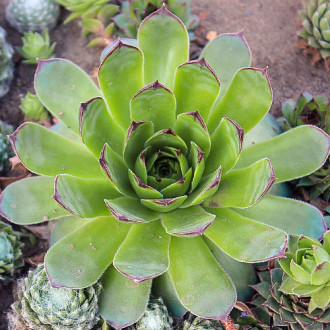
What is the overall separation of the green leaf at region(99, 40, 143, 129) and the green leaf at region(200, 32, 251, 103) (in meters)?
0.34

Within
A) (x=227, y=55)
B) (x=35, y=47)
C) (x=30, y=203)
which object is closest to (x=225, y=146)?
(x=227, y=55)

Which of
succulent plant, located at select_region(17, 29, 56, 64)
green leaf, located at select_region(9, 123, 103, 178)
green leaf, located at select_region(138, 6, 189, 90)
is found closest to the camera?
green leaf, located at select_region(9, 123, 103, 178)

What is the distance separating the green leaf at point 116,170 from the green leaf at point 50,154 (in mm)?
152

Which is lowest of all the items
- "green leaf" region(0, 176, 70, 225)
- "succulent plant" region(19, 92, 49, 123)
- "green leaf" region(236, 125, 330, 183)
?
"succulent plant" region(19, 92, 49, 123)

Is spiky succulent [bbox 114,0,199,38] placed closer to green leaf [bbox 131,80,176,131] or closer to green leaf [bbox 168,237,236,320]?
green leaf [bbox 131,80,176,131]

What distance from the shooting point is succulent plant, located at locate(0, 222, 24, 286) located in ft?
5.75

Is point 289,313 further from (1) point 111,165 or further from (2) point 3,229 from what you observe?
(2) point 3,229

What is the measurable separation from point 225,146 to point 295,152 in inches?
12.1

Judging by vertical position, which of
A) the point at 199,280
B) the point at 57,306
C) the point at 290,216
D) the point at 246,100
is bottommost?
the point at 57,306

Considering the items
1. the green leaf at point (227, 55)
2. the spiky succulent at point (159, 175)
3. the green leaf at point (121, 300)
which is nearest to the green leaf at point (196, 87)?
the spiky succulent at point (159, 175)

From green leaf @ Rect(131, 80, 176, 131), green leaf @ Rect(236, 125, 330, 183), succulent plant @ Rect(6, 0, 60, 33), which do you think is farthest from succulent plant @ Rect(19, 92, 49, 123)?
green leaf @ Rect(236, 125, 330, 183)

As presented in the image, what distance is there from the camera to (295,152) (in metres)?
1.65

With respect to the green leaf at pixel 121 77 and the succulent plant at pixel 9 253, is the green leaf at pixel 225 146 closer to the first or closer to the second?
the green leaf at pixel 121 77

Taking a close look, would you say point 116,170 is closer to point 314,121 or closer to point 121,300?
point 121,300
